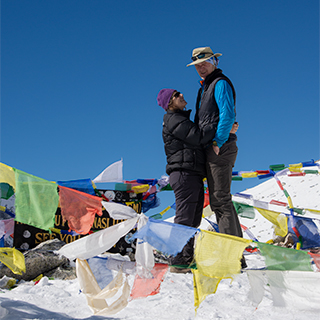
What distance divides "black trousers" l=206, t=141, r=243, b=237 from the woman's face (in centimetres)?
54

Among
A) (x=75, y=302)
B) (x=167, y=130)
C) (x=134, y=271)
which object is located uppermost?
(x=167, y=130)

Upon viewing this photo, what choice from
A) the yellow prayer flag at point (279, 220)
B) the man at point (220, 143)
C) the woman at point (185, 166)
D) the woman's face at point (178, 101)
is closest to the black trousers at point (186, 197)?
the woman at point (185, 166)

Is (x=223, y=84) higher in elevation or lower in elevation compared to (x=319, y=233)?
higher

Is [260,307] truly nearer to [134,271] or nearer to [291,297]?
[291,297]

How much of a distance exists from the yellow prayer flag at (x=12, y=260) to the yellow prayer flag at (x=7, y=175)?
619mm

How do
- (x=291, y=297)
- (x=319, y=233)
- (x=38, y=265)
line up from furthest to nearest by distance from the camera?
1. (x=319, y=233)
2. (x=38, y=265)
3. (x=291, y=297)

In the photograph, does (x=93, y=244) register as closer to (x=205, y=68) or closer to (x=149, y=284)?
(x=149, y=284)

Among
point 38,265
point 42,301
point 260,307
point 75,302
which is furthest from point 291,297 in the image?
point 38,265

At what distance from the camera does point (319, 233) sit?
516 cm

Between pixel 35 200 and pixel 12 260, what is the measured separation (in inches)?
21.4

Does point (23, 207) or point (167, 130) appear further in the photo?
point (167, 130)

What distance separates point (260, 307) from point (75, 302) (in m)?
1.58

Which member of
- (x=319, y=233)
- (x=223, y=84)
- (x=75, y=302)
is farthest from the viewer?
(x=319, y=233)

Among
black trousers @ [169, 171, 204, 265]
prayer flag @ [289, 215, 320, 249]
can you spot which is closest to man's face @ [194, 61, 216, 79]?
black trousers @ [169, 171, 204, 265]
